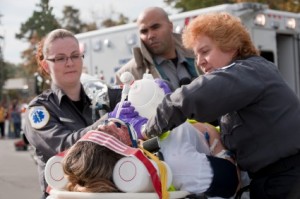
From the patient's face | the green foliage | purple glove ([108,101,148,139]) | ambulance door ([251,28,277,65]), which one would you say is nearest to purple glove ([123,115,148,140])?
A: purple glove ([108,101,148,139])

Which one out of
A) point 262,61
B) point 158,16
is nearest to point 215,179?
point 262,61

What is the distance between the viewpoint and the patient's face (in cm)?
244

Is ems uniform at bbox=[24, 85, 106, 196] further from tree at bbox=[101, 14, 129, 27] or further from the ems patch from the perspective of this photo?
tree at bbox=[101, 14, 129, 27]

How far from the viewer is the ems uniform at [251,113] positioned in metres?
2.33

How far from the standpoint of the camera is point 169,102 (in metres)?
2.41

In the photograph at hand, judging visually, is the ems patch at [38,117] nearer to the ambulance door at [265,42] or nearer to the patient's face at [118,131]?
the patient's face at [118,131]

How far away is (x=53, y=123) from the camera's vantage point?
9.73ft

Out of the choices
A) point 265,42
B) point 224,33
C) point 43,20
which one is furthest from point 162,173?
point 265,42

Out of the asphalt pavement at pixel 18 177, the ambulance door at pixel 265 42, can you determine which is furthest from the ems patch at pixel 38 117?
the ambulance door at pixel 265 42

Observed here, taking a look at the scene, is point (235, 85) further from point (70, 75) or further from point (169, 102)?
point (70, 75)

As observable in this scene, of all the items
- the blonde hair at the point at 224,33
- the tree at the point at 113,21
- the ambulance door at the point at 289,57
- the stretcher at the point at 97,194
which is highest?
the blonde hair at the point at 224,33

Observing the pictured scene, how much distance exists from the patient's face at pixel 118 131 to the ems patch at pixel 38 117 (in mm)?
573

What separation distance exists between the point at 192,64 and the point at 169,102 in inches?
77.6

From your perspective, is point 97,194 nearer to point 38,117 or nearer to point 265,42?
point 38,117
